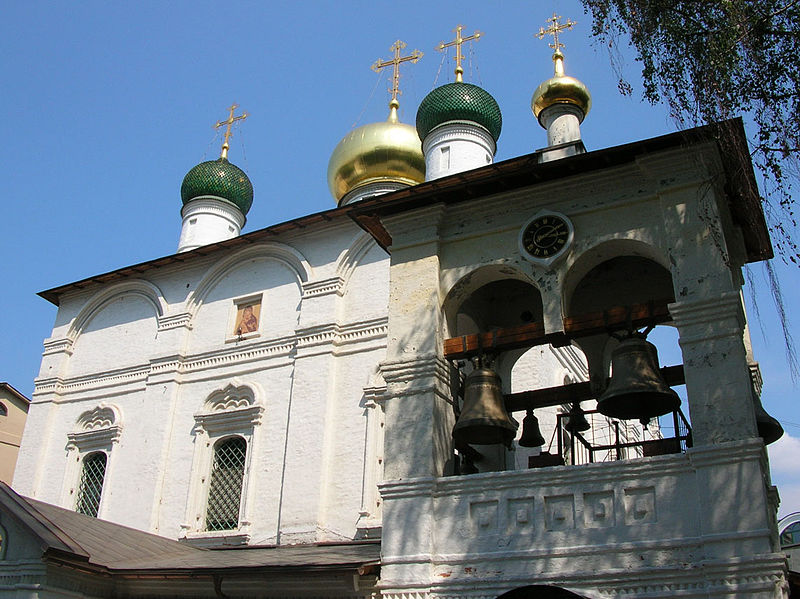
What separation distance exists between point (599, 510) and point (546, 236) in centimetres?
201

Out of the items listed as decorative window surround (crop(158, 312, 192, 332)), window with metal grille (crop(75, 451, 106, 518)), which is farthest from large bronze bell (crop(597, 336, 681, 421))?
window with metal grille (crop(75, 451, 106, 518))

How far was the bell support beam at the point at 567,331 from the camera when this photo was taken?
5883 mm

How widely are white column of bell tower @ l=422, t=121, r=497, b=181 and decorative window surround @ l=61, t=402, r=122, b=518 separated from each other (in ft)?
19.7

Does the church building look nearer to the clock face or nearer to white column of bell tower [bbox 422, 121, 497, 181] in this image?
the clock face

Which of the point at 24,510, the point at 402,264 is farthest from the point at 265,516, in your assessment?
the point at 402,264

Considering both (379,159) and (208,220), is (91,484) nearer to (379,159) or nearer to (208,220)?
(208,220)

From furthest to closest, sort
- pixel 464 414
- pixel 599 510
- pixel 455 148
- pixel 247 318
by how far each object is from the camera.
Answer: pixel 455 148 < pixel 247 318 < pixel 464 414 < pixel 599 510

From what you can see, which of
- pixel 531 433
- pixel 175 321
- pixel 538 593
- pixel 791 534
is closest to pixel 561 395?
pixel 531 433

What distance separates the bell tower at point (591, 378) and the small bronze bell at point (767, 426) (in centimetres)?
35

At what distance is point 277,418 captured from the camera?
36.6 ft

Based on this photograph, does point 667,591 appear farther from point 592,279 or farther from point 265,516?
point 265,516

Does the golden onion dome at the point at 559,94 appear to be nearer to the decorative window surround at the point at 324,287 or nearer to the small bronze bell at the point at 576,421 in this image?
the decorative window surround at the point at 324,287

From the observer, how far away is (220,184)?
53.3 feet

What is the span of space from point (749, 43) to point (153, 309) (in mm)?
10057
